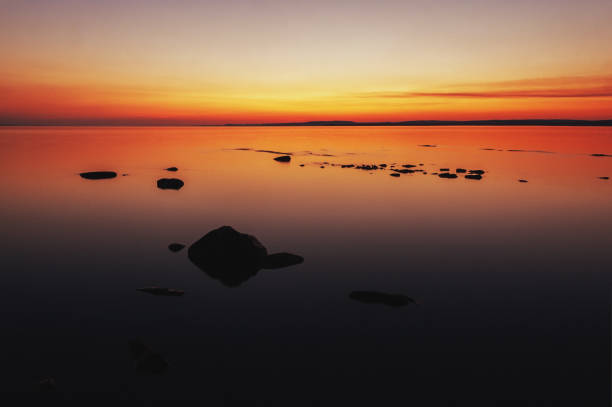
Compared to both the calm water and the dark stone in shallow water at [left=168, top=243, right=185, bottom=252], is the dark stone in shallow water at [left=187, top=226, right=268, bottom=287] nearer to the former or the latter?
the calm water

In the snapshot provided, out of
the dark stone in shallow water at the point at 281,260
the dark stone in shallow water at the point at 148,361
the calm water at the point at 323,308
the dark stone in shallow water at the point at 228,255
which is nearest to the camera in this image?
the calm water at the point at 323,308

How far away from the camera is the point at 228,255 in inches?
623

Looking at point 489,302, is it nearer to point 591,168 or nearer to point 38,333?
point 38,333

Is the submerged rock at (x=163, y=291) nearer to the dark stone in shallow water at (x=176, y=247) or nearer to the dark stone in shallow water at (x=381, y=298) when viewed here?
the dark stone in shallow water at (x=176, y=247)

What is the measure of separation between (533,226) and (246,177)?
102 feet

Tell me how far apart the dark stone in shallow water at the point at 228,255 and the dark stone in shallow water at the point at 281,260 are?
0.23m

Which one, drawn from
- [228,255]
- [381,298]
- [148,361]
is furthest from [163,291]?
[381,298]

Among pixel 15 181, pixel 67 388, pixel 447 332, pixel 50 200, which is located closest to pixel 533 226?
pixel 447 332

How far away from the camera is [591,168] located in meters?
50.9

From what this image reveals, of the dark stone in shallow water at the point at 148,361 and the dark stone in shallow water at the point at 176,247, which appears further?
the dark stone in shallow water at the point at 176,247

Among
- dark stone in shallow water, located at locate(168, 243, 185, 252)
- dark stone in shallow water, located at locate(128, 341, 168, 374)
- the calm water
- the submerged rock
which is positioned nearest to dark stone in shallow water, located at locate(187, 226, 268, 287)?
the calm water

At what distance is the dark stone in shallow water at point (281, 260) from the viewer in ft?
52.4

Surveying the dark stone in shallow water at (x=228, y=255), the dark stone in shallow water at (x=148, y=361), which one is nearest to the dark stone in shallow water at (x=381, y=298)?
the dark stone in shallow water at (x=228, y=255)

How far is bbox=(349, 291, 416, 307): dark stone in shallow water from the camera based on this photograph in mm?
12672
